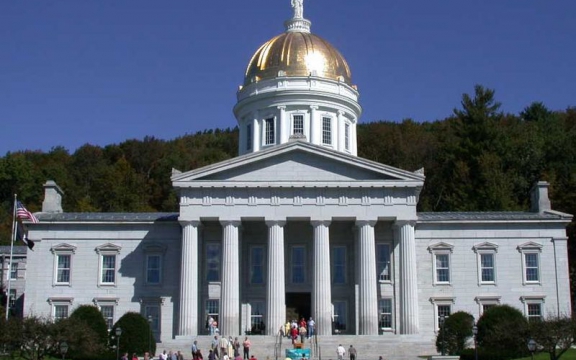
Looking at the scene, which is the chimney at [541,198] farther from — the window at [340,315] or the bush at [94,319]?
the bush at [94,319]

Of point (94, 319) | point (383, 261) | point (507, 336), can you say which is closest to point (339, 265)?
point (383, 261)

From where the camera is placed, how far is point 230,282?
5372 centimetres

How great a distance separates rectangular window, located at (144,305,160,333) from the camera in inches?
2227

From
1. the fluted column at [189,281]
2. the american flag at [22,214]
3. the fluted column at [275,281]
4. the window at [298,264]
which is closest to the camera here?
the fluted column at [275,281]

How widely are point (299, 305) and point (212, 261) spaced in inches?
255

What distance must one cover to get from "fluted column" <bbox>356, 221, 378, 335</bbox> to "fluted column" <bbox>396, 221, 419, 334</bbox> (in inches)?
66.0

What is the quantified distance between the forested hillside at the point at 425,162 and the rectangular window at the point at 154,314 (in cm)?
3258

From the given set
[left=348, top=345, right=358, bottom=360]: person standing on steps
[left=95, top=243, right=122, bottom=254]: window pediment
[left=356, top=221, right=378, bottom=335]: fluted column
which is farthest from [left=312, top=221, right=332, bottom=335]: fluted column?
[left=95, top=243, right=122, bottom=254]: window pediment

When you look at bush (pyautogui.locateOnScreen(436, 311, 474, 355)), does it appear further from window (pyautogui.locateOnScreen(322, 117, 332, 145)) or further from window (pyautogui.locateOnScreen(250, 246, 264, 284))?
window (pyautogui.locateOnScreen(322, 117, 332, 145))

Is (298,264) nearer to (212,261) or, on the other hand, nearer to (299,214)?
(299,214)

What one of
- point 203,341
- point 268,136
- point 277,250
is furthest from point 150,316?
point 268,136

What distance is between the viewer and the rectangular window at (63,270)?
5766 cm

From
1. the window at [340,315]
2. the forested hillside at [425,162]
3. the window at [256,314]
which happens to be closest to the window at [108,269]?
the window at [256,314]

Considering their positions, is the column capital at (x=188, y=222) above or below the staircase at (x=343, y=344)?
above
